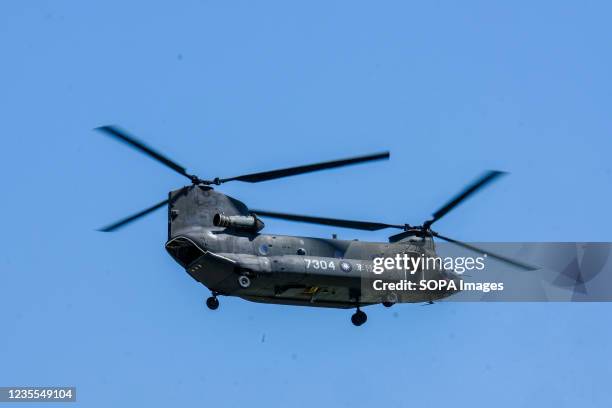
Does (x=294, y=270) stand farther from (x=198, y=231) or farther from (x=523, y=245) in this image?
(x=523, y=245)

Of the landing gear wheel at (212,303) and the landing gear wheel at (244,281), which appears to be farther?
the landing gear wheel at (212,303)

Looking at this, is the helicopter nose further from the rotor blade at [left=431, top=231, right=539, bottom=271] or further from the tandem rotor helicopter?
the rotor blade at [left=431, top=231, right=539, bottom=271]

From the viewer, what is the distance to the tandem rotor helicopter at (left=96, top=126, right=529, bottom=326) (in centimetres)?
5106

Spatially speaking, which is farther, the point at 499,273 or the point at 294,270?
the point at 499,273

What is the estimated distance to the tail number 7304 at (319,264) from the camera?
52.6 meters

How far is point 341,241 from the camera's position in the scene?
2152 inches

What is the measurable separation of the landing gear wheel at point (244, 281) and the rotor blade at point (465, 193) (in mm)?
10083

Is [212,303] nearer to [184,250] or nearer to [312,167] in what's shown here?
[184,250]

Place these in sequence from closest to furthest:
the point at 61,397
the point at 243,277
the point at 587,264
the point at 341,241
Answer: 1. the point at 61,397
2. the point at 243,277
3. the point at 341,241
4. the point at 587,264

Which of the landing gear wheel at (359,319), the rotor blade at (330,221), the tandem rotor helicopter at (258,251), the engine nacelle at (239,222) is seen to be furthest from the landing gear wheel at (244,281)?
the landing gear wheel at (359,319)

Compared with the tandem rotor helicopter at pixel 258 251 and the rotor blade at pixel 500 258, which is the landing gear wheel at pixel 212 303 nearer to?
the tandem rotor helicopter at pixel 258 251

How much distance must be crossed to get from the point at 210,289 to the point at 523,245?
14142mm

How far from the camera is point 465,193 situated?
5516cm

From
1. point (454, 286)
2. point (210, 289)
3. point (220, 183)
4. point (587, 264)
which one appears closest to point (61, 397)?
point (210, 289)
